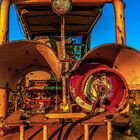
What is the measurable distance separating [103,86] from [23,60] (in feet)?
4.77

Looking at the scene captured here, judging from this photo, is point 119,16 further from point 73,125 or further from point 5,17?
point 73,125

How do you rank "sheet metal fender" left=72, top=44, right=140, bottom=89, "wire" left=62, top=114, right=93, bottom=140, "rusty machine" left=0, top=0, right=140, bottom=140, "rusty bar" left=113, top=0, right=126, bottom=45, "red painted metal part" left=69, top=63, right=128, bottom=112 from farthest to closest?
"rusty bar" left=113, top=0, right=126, bottom=45 < "red painted metal part" left=69, top=63, right=128, bottom=112 < "sheet metal fender" left=72, top=44, right=140, bottom=89 < "rusty machine" left=0, top=0, right=140, bottom=140 < "wire" left=62, top=114, right=93, bottom=140

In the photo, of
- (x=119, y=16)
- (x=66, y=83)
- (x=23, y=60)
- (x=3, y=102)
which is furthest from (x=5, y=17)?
(x=119, y=16)

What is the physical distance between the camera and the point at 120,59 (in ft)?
16.3

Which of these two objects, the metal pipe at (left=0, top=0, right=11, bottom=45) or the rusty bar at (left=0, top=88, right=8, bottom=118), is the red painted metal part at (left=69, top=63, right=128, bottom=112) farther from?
the metal pipe at (left=0, top=0, right=11, bottom=45)

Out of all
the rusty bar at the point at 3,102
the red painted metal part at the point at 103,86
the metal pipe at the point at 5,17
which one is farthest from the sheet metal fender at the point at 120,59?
the metal pipe at the point at 5,17

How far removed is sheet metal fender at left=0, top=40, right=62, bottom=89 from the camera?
4707 mm

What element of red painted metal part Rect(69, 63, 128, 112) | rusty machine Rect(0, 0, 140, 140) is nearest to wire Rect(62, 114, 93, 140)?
rusty machine Rect(0, 0, 140, 140)

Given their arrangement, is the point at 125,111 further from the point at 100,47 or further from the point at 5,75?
the point at 5,75

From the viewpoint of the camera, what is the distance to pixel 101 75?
481 cm

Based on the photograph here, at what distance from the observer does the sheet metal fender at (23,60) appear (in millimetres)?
4707

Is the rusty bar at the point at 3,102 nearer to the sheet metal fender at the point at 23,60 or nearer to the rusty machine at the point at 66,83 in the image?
the rusty machine at the point at 66,83

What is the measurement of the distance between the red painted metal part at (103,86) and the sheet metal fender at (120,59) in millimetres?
184

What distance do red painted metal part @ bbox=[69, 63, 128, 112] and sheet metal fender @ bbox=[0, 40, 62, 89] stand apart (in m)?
0.29
